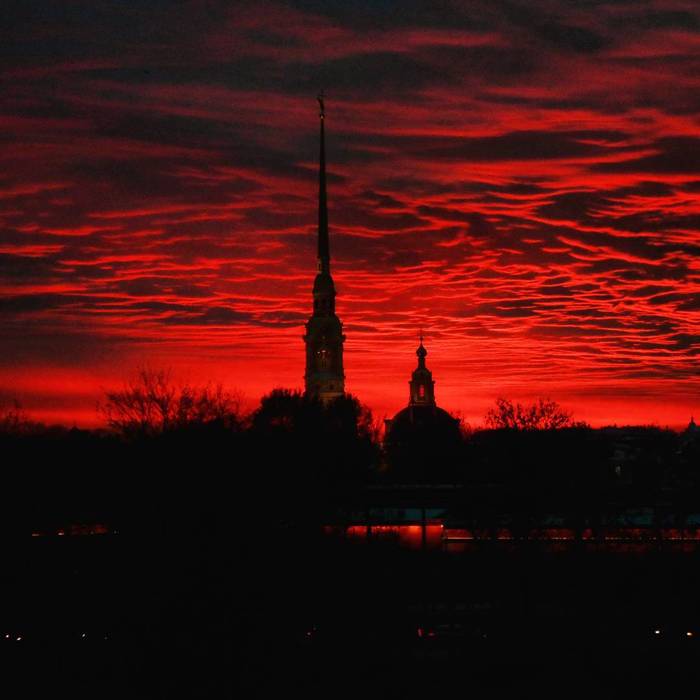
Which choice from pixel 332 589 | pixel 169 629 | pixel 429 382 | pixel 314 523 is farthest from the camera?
pixel 429 382

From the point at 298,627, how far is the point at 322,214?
133m

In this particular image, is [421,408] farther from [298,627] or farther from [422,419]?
[298,627]

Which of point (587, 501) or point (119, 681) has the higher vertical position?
point (587, 501)

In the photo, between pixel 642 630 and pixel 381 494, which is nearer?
pixel 642 630

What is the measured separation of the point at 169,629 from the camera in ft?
127

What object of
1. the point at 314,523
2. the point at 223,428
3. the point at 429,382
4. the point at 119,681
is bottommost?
the point at 119,681

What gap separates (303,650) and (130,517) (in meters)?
9.11

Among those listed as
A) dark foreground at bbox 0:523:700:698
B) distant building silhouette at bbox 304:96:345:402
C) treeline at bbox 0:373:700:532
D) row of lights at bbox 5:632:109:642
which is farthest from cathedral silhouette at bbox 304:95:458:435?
row of lights at bbox 5:632:109:642

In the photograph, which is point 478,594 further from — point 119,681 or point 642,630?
point 119,681

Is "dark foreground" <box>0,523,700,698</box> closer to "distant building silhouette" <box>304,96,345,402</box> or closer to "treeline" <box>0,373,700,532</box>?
"treeline" <box>0,373,700,532</box>

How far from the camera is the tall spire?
164875 millimetres

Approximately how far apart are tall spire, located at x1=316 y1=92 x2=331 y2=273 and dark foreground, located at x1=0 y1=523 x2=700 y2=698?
114924 mm

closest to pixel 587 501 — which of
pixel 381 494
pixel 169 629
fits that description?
pixel 381 494

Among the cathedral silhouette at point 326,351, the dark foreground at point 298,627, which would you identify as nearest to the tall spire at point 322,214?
the cathedral silhouette at point 326,351
